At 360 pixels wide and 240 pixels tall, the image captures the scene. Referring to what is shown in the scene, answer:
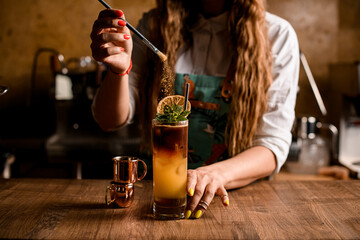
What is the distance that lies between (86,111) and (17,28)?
49.7 inches

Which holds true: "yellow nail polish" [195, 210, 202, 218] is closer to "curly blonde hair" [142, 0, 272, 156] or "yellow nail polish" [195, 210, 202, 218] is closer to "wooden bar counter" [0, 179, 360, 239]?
"wooden bar counter" [0, 179, 360, 239]

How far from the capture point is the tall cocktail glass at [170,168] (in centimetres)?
80

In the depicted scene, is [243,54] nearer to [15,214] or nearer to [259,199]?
[259,199]

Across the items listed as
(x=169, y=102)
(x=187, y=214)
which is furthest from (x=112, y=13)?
(x=187, y=214)

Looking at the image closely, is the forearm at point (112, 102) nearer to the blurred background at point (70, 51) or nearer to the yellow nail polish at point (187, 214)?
the yellow nail polish at point (187, 214)

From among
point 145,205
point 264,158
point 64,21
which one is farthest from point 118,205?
point 64,21

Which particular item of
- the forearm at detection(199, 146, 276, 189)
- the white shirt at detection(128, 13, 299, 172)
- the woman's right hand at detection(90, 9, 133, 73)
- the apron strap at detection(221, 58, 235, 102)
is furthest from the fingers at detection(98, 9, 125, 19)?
the apron strap at detection(221, 58, 235, 102)

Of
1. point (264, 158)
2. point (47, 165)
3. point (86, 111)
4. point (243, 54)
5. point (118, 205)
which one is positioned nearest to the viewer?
point (118, 205)

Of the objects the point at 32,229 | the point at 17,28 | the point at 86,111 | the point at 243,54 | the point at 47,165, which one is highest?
the point at 17,28

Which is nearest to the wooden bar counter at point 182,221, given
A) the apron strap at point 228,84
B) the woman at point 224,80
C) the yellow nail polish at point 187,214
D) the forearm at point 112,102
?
the yellow nail polish at point 187,214

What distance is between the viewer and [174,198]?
2.72 ft

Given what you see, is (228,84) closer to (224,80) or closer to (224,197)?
(224,80)

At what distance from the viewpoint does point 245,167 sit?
1.10 m

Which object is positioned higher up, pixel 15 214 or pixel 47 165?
pixel 15 214
